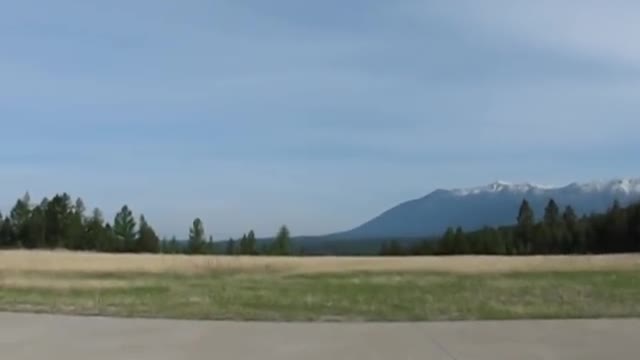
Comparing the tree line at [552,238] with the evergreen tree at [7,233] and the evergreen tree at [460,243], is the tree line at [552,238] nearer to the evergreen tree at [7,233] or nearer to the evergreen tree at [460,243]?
the evergreen tree at [460,243]

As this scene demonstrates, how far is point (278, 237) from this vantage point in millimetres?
111000

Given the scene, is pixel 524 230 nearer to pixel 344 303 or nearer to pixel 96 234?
pixel 96 234

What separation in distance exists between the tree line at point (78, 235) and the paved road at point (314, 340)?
84449 millimetres

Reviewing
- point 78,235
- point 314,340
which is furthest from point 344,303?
point 78,235

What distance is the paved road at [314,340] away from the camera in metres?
8.06

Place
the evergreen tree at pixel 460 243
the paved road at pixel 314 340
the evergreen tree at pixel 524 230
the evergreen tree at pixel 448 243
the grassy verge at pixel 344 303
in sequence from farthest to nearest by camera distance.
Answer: the evergreen tree at pixel 524 230
the evergreen tree at pixel 448 243
the evergreen tree at pixel 460 243
the grassy verge at pixel 344 303
the paved road at pixel 314 340

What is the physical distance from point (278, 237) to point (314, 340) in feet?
336

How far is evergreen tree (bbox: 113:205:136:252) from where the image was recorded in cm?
10419

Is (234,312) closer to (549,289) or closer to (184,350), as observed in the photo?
(184,350)

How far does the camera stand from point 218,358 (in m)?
7.90

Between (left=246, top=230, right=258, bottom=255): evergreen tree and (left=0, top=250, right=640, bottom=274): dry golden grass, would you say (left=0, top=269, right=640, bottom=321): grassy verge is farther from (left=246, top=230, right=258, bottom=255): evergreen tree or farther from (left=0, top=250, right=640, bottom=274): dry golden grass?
(left=246, top=230, right=258, bottom=255): evergreen tree

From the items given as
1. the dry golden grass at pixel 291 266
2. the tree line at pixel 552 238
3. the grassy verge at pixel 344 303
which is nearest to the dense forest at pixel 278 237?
the tree line at pixel 552 238

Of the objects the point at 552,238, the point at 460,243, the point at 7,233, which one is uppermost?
the point at 7,233

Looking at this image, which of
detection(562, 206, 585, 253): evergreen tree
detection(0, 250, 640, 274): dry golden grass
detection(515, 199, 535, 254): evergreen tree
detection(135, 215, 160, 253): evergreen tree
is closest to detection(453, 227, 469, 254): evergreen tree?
detection(515, 199, 535, 254): evergreen tree
